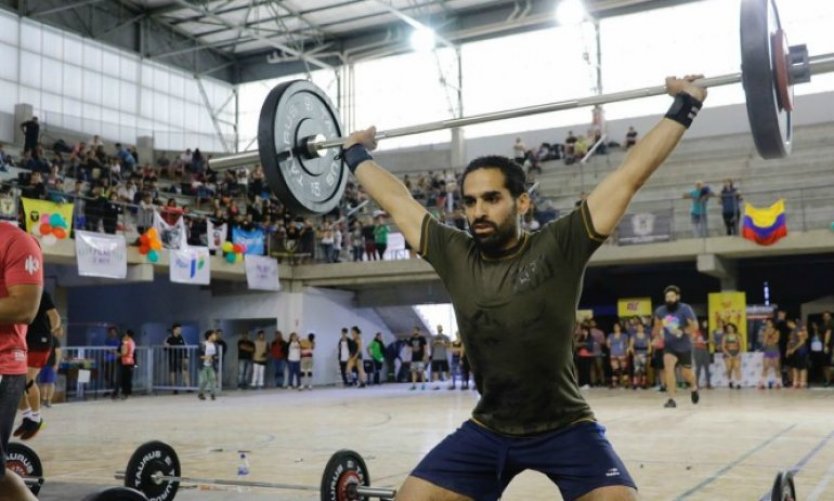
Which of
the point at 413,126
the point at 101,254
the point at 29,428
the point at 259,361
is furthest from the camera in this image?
the point at 259,361

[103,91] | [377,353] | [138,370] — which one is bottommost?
[138,370]

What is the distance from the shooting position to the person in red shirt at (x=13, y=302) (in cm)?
319

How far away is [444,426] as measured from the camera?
9.80 metres

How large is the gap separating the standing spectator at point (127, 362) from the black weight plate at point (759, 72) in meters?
15.5

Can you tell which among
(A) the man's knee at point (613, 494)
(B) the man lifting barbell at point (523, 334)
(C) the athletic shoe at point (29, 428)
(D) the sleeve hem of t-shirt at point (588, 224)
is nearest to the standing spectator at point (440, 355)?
(C) the athletic shoe at point (29, 428)

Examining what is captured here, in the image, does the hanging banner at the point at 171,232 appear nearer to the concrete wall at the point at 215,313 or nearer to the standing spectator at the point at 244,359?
the standing spectator at the point at 244,359

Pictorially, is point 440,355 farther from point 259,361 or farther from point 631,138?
point 631,138

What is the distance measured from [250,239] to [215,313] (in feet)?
10.3

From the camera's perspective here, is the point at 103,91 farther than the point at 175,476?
Yes

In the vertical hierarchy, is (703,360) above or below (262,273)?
below

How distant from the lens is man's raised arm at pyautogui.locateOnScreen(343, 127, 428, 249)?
318cm

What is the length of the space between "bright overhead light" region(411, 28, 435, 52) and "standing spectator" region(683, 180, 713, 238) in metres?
11.3

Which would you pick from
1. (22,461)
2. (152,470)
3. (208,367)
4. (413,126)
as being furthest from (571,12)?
(152,470)

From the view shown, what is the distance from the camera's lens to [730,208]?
18.2 metres
